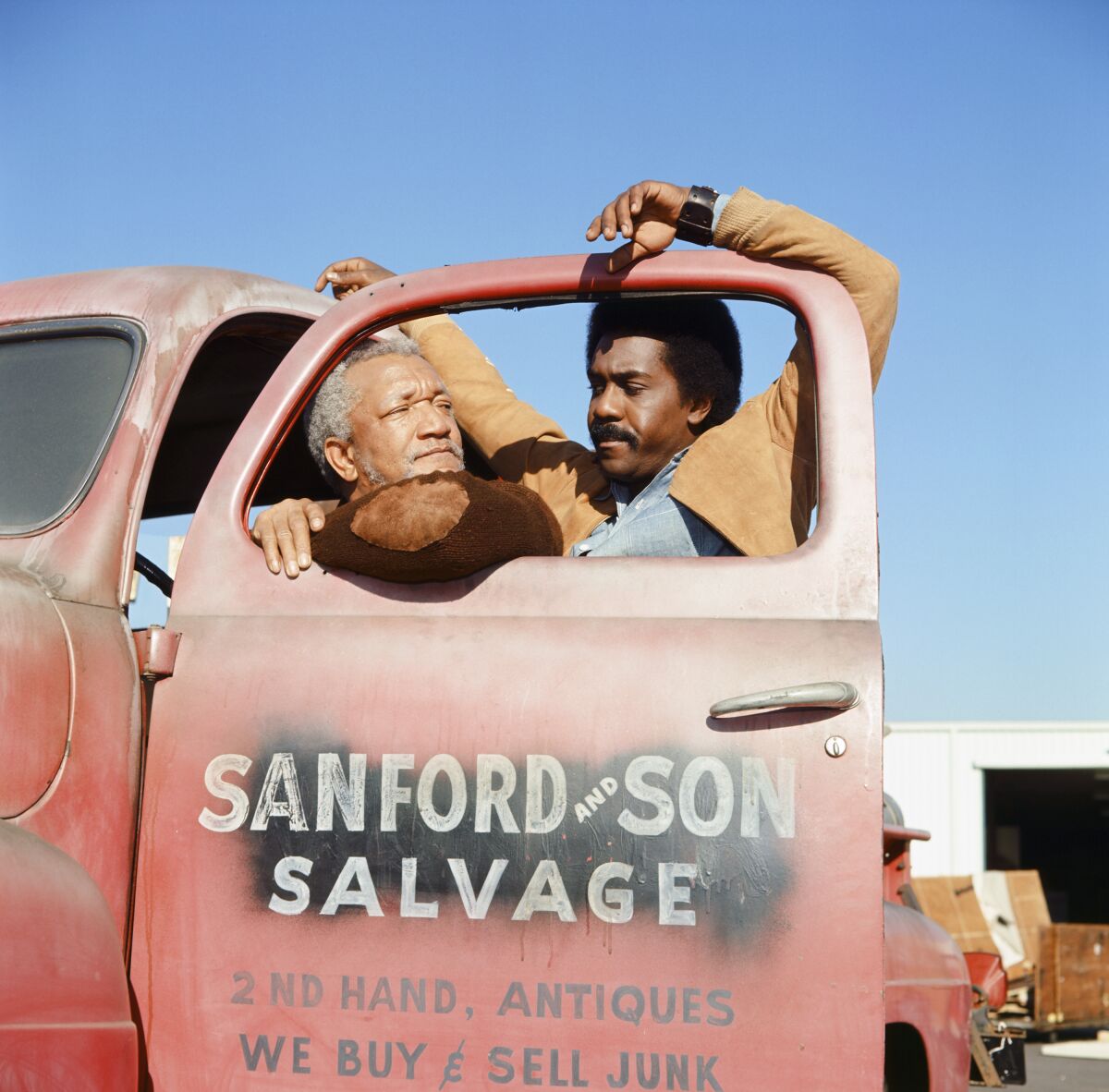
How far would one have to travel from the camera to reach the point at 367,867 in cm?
219

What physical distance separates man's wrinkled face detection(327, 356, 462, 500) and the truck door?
0.79 metres

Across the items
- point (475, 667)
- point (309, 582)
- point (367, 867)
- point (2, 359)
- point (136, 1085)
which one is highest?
point (2, 359)

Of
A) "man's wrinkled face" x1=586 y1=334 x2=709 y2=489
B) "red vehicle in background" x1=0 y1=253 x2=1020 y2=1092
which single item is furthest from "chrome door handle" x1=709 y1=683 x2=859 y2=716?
"man's wrinkled face" x1=586 y1=334 x2=709 y2=489

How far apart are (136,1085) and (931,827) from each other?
22.8m

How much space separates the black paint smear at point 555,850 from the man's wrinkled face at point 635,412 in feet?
3.12

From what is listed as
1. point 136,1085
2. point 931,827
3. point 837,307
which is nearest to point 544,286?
point 837,307

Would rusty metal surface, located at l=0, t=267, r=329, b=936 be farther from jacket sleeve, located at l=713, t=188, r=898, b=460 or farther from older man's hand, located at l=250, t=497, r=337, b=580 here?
jacket sleeve, located at l=713, t=188, r=898, b=460

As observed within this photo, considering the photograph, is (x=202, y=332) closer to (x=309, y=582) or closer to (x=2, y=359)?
(x=2, y=359)

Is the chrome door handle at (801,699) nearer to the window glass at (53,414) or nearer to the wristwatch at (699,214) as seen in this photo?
the wristwatch at (699,214)

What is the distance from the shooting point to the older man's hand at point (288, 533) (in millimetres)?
2389

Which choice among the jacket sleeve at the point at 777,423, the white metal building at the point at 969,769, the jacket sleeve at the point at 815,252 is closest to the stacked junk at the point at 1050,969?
the white metal building at the point at 969,769

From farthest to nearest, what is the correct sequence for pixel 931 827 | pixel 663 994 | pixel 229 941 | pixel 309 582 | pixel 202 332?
pixel 931 827
pixel 202 332
pixel 309 582
pixel 229 941
pixel 663 994

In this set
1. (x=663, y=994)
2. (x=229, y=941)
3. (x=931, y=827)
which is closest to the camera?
(x=663, y=994)

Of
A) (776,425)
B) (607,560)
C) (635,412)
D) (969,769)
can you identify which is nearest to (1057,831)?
(969,769)
